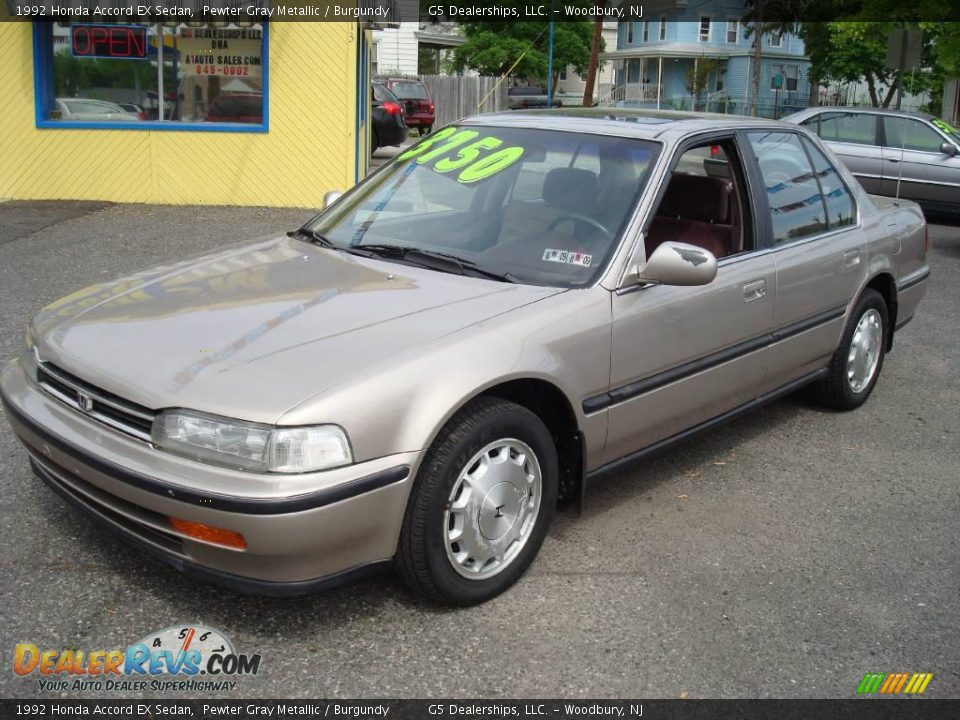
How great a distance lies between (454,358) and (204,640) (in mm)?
1182

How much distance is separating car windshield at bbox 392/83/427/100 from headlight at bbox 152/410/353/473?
2766 cm

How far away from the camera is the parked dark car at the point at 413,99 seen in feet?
97.1

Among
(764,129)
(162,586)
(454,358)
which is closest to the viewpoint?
(454,358)

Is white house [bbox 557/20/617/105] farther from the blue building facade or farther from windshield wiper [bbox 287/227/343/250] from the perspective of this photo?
windshield wiper [bbox 287/227/343/250]

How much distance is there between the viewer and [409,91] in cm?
2992

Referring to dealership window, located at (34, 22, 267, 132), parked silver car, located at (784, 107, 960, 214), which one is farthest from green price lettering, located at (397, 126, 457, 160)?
parked silver car, located at (784, 107, 960, 214)

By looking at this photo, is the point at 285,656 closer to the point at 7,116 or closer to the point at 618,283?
the point at 618,283

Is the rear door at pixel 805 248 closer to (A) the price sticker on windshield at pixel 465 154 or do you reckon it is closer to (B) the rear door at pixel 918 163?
(A) the price sticker on windshield at pixel 465 154

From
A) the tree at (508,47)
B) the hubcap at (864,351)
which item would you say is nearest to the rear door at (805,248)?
the hubcap at (864,351)

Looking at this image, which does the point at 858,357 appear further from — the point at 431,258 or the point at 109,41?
the point at 109,41

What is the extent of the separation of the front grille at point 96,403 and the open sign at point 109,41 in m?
10.1

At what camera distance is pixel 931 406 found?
617 centimetres

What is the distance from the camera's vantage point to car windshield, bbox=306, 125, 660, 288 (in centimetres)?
412

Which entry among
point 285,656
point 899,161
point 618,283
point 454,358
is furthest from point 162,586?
point 899,161
